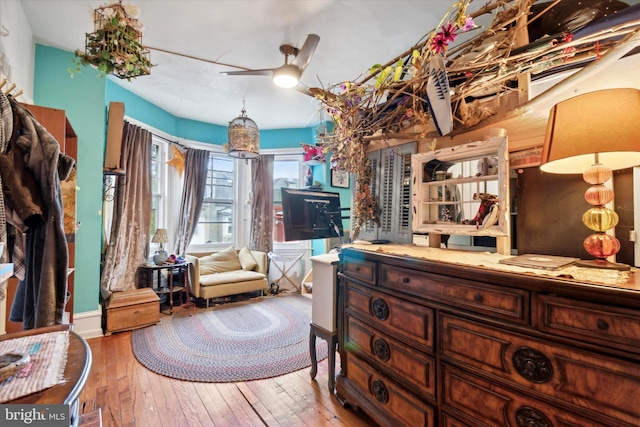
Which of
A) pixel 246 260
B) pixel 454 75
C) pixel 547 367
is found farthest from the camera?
pixel 246 260

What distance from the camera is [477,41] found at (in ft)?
4.58

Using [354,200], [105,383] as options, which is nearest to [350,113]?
[354,200]

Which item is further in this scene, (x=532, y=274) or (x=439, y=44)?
(x=439, y=44)

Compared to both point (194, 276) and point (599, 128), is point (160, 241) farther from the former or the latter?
point (599, 128)

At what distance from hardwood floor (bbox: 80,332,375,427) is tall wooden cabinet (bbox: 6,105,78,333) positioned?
0.67 meters

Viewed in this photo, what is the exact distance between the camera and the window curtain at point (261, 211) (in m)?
4.75

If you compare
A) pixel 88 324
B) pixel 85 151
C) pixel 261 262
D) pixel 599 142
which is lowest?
pixel 88 324

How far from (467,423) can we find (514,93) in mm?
1516

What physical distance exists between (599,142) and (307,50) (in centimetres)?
193

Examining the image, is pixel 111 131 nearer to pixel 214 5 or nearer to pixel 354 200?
pixel 214 5

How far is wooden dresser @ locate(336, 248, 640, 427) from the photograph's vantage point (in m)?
0.79

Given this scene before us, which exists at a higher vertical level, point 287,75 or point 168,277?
point 287,75

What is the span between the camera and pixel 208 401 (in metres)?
1.91

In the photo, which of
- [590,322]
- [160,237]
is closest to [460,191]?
[590,322]
